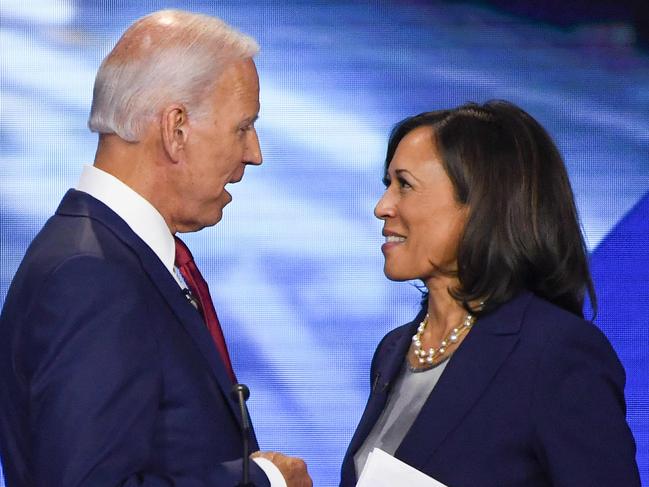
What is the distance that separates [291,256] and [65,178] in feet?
2.56

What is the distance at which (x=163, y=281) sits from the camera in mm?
2021

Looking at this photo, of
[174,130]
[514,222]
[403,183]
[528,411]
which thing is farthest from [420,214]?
[174,130]

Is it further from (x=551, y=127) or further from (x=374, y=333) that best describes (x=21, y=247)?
(x=551, y=127)

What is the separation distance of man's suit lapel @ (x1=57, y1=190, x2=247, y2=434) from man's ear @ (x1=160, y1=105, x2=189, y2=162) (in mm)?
153

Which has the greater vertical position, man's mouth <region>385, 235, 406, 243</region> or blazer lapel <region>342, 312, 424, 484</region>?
man's mouth <region>385, 235, 406, 243</region>

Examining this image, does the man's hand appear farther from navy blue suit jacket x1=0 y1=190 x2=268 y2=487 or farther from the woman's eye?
the woman's eye

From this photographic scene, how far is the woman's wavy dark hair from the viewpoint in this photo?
2311 mm

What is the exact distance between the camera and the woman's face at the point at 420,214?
2396mm

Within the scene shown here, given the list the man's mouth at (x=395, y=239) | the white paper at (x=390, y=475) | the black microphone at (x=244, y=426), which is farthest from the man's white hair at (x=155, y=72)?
the white paper at (x=390, y=475)

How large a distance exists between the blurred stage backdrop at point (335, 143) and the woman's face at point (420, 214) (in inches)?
54.8

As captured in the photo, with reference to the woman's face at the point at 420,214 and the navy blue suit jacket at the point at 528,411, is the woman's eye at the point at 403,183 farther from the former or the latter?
the navy blue suit jacket at the point at 528,411

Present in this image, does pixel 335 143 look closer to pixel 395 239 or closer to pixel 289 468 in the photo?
pixel 395 239

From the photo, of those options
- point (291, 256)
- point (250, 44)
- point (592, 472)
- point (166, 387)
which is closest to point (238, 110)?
point (250, 44)

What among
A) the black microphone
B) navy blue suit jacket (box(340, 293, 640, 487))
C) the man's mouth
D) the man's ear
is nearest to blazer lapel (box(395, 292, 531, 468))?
navy blue suit jacket (box(340, 293, 640, 487))
